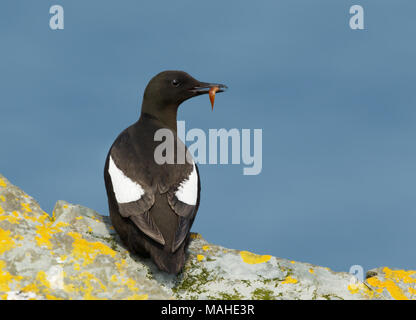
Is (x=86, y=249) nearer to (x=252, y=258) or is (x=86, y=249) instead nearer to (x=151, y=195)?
(x=151, y=195)

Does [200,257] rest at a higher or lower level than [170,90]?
Answer: lower

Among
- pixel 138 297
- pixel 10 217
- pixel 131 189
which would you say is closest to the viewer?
pixel 138 297

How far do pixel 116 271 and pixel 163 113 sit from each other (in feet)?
9.25

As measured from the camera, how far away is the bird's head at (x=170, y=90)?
7.89m

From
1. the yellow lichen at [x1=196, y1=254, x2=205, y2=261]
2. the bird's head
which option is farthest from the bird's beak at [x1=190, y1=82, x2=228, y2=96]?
the yellow lichen at [x1=196, y1=254, x2=205, y2=261]

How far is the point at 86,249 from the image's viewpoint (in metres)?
5.87

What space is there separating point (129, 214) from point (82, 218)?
2.84 ft

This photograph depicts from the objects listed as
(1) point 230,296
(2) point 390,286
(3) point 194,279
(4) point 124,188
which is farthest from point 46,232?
(2) point 390,286

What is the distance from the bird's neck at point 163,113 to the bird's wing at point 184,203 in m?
1.14

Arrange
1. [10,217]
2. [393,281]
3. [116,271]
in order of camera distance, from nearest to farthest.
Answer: [116,271]
[10,217]
[393,281]

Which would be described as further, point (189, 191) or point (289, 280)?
point (189, 191)

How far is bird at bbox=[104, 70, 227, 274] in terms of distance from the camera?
625cm

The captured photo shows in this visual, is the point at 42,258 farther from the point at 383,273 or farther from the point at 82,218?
the point at 383,273
